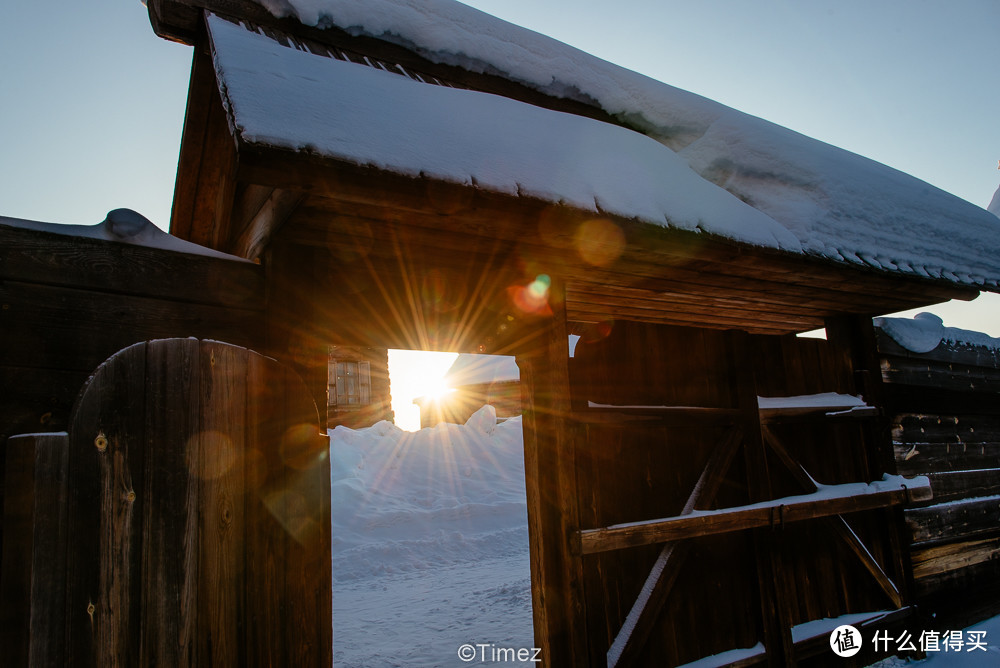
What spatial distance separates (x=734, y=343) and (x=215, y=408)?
3265mm

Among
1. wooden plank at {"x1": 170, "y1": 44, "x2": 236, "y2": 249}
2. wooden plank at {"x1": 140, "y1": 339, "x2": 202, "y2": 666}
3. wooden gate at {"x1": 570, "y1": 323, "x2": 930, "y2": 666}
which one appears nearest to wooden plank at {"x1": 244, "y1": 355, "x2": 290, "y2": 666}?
wooden plank at {"x1": 140, "y1": 339, "x2": 202, "y2": 666}

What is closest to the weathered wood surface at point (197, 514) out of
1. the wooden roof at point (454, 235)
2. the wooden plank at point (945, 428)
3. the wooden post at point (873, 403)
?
the wooden roof at point (454, 235)

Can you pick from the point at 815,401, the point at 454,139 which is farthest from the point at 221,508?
the point at 815,401

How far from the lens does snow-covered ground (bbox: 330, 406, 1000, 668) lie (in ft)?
15.5

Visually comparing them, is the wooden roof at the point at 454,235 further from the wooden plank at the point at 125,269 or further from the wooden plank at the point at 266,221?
the wooden plank at the point at 125,269

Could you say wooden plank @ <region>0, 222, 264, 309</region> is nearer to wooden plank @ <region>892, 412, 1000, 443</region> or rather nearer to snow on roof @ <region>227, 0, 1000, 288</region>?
snow on roof @ <region>227, 0, 1000, 288</region>

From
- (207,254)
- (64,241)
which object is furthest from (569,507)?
(64,241)

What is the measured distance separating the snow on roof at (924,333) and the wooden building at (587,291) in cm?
69

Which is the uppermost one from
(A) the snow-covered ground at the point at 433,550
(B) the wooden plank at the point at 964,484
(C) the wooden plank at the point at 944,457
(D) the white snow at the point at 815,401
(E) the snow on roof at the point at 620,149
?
(E) the snow on roof at the point at 620,149

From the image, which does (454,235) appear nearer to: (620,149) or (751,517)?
(620,149)

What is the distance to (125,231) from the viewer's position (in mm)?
2143

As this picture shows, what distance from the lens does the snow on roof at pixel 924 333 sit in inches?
190

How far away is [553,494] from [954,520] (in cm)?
451

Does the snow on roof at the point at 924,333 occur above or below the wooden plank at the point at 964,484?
above
